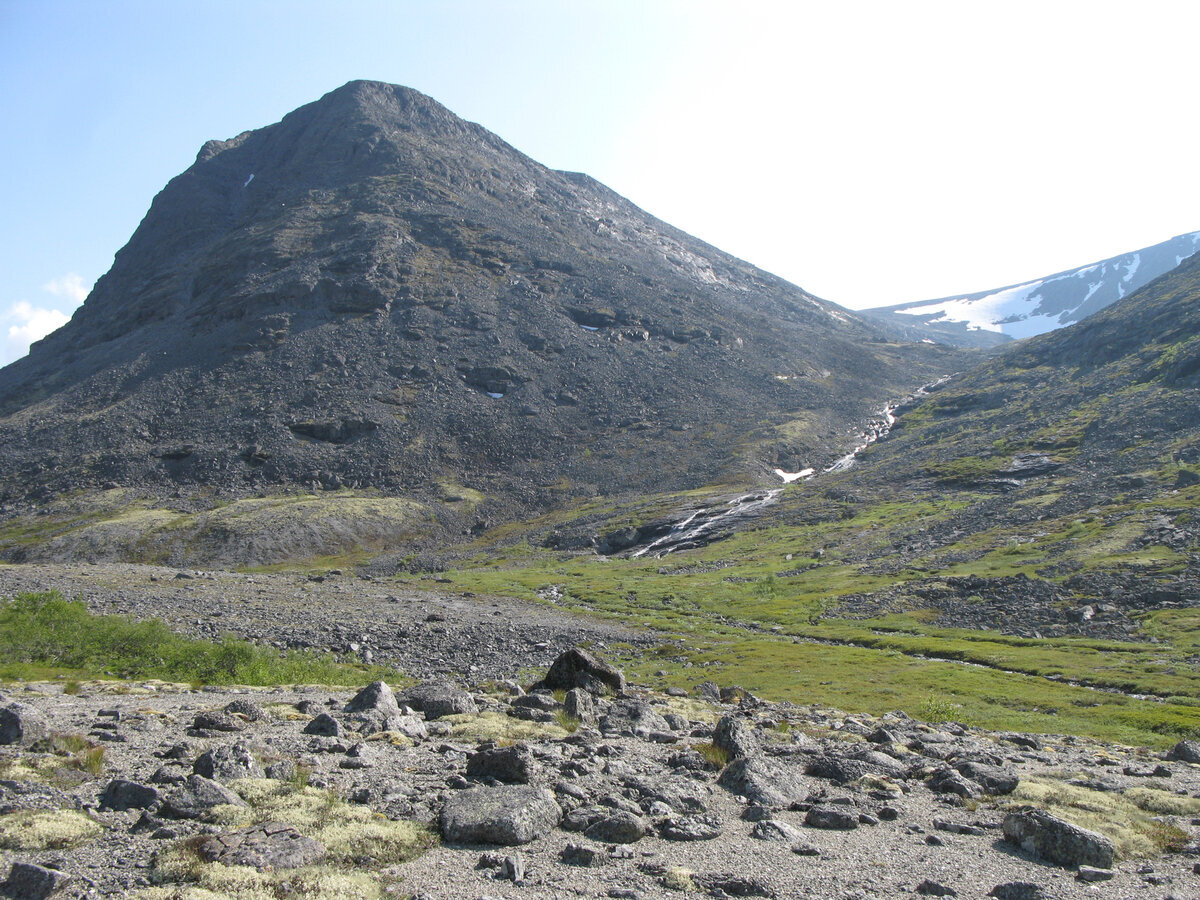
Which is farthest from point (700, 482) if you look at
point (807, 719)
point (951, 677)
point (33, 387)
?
point (33, 387)

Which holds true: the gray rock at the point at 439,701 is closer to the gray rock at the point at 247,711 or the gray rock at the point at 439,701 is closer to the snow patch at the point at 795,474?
the gray rock at the point at 247,711

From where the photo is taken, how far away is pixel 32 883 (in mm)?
8812

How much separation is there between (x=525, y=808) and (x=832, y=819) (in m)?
6.41

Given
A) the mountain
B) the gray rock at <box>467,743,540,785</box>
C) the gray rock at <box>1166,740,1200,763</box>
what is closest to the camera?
the gray rock at <box>467,743,540,785</box>

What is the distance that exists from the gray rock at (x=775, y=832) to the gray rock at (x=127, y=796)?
10.8 meters

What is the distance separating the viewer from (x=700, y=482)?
13288cm

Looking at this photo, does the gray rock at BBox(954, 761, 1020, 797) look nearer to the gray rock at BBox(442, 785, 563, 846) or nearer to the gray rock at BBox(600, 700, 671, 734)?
the gray rock at BBox(600, 700, 671, 734)

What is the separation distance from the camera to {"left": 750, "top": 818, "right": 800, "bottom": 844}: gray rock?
13562 mm

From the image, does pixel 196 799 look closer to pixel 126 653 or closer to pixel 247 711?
pixel 247 711

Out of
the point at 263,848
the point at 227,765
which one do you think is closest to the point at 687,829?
the point at 263,848

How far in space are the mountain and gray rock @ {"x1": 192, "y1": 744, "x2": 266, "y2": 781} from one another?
90.4 meters

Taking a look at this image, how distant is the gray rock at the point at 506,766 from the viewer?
1520 centimetres

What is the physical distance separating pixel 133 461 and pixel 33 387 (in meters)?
57.0

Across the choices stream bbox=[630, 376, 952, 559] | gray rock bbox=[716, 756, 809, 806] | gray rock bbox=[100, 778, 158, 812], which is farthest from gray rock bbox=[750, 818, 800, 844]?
stream bbox=[630, 376, 952, 559]
